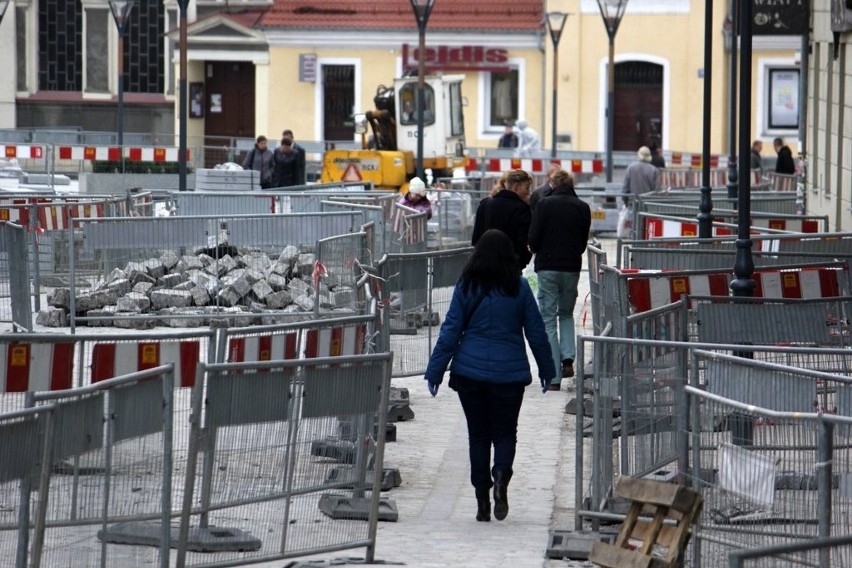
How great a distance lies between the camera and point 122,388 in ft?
25.5

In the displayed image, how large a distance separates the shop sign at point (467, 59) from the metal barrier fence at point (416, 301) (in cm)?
3746

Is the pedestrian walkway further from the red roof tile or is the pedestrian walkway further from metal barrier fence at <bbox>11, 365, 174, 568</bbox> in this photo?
the red roof tile

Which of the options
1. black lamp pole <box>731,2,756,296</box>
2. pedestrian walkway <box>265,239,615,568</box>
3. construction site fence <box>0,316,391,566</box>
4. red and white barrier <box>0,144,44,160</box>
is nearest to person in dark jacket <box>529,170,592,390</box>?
pedestrian walkway <box>265,239,615,568</box>

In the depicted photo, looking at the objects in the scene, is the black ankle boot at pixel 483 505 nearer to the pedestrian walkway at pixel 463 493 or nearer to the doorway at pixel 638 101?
the pedestrian walkway at pixel 463 493

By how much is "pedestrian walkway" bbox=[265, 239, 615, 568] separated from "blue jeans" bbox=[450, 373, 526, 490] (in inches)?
11.7

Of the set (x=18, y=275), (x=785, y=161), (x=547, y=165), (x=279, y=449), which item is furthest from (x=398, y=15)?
(x=279, y=449)

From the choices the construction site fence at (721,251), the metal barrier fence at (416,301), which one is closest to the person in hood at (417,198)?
the construction site fence at (721,251)

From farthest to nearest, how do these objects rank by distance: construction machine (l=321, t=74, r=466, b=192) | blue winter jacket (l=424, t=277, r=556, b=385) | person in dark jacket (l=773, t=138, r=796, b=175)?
person in dark jacket (l=773, t=138, r=796, b=175) < construction machine (l=321, t=74, r=466, b=192) < blue winter jacket (l=424, t=277, r=556, b=385)

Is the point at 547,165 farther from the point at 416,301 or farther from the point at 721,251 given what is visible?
the point at 721,251

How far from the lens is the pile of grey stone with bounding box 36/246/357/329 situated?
18.5m

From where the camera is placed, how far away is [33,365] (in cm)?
929

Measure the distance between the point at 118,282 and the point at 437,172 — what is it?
68.1 ft

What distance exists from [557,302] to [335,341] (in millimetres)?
5047

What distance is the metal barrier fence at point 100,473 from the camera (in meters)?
7.09
